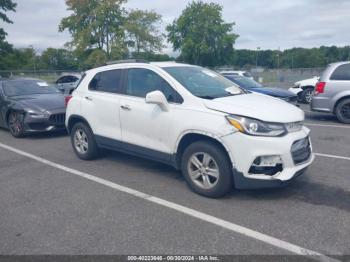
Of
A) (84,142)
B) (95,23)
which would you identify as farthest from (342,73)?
(95,23)

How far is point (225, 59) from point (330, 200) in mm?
51258

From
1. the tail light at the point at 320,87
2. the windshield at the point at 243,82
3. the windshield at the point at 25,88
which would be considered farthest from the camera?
the windshield at the point at 243,82

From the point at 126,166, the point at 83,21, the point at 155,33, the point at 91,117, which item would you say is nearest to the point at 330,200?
the point at 126,166

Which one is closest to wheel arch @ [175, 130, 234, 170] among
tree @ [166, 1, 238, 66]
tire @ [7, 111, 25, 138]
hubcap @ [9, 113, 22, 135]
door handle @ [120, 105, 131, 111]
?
door handle @ [120, 105, 131, 111]

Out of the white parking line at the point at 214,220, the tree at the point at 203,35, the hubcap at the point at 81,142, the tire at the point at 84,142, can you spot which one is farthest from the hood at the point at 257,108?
the tree at the point at 203,35

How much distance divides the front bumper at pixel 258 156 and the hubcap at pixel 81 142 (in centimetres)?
315

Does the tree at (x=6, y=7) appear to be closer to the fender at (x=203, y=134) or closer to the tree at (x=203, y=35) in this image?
the tree at (x=203, y=35)

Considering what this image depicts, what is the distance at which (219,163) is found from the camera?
14.0 feet

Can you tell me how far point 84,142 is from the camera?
6.42 m

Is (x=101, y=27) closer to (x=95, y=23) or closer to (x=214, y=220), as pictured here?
(x=95, y=23)

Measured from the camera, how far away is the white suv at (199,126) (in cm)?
412

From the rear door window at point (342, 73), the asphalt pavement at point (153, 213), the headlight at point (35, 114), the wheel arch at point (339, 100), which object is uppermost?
the rear door window at point (342, 73)

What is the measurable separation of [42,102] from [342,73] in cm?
832

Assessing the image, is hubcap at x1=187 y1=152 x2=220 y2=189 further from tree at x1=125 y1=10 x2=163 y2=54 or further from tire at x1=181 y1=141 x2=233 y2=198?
tree at x1=125 y1=10 x2=163 y2=54
